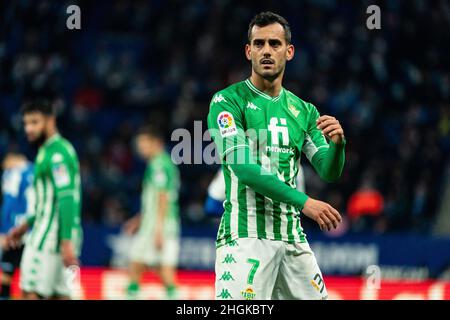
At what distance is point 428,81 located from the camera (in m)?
17.5

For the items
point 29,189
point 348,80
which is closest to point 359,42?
point 348,80

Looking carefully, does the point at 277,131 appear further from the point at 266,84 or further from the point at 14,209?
the point at 14,209

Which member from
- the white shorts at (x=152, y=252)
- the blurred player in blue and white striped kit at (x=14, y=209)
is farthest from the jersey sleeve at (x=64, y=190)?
the white shorts at (x=152, y=252)

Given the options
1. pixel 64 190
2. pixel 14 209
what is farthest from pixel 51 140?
A: pixel 14 209

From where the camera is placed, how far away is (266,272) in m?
4.95

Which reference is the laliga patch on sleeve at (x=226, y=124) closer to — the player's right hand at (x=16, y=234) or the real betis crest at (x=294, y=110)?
the real betis crest at (x=294, y=110)

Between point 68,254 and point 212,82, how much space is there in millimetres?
10950

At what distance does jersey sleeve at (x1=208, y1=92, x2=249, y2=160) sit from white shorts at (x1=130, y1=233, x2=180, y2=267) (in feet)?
24.6

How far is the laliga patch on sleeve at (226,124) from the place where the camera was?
193 inches

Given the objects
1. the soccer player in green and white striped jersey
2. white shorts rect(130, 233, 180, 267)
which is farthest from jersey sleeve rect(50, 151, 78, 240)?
white shorts rect(130, 233, 180, 267)

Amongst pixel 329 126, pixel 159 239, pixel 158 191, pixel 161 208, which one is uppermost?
pixel 158 191

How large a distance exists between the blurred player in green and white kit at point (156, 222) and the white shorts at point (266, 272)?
692 cm
